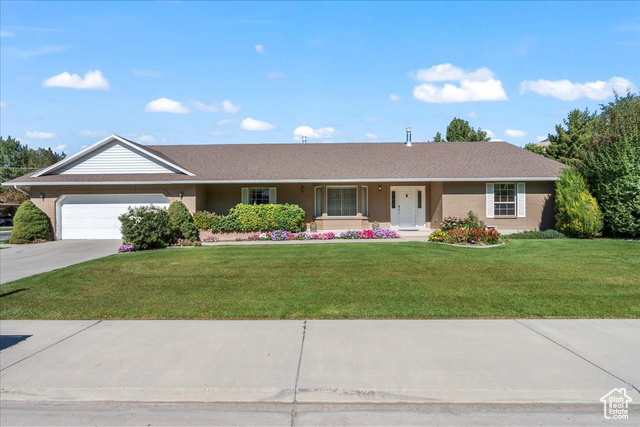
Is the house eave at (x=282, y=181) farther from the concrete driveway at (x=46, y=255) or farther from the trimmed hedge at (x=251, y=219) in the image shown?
the concrete driveway at (x=46, y=255)

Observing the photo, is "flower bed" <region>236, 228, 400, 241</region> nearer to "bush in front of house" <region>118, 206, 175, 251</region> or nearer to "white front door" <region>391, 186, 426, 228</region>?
"white front door" <region>391, 186, 426, 228</region>

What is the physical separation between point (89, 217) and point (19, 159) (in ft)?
212

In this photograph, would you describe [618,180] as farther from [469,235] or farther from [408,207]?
[408,207]

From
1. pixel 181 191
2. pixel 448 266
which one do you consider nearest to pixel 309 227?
pixel 181 191

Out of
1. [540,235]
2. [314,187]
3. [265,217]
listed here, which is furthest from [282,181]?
[540,235]

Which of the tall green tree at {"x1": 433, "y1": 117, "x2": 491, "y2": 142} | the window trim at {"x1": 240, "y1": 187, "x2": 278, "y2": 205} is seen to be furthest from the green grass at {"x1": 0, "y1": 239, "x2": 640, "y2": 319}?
the tall green tree at {"x1": 433, "y1": 117, "x2": 491, "y2": 142}

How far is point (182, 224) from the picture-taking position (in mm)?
18766

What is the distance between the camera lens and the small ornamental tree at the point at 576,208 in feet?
57.7

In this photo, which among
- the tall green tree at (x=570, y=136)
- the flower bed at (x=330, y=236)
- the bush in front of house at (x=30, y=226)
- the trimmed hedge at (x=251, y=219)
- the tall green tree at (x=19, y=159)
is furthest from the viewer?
the tall green tree at (x=19, y=159)

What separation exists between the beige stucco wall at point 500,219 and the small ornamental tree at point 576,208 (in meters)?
1.51

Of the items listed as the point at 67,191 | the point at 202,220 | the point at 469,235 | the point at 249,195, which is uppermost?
the point at 67,191

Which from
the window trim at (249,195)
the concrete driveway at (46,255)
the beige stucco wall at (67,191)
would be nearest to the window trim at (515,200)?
the window trim at (249,195)

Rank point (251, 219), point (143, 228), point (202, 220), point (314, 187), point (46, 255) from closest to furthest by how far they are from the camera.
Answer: point (46, 255)
point (143, 228)
point (202, 220)
point (251, 219)
point (314, 187)

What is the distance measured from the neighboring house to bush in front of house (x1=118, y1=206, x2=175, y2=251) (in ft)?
10.1
